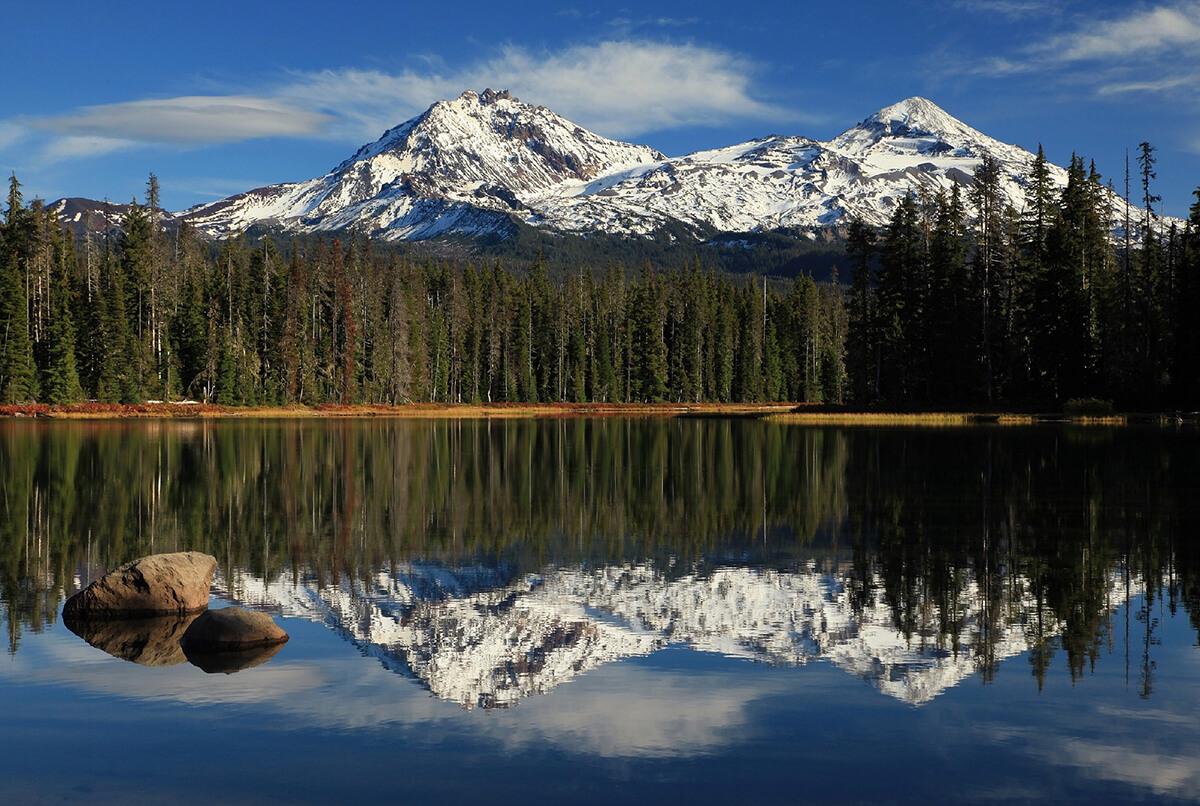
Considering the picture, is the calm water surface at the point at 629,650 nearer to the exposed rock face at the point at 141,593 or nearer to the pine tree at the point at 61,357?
the exposed rock face at the point at 141,593

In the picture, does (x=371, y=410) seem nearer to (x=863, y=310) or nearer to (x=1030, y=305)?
(x=863, y=310)

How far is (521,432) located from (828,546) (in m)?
55.9

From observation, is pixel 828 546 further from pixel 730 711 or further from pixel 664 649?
pixel 730 711

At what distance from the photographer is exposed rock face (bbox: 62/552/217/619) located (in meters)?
17.9

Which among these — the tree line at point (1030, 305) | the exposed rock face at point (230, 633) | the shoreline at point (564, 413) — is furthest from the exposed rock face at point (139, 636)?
the tree line at point (1030, 305)

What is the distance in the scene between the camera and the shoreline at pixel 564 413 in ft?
261

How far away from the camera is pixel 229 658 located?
15.7m

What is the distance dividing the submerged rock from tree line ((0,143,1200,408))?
7585cm

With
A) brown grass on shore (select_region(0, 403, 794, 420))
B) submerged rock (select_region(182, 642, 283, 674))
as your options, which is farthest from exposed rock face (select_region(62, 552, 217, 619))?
brown grass on shore (select_region(0, 403, 794, 420))

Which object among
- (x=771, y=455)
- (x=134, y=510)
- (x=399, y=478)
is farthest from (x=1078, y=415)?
(x=134, y=510)

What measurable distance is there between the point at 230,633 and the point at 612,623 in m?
5.56

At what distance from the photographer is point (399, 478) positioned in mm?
41406

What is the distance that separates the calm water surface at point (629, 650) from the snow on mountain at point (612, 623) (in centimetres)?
8

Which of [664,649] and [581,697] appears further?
[664,649]
